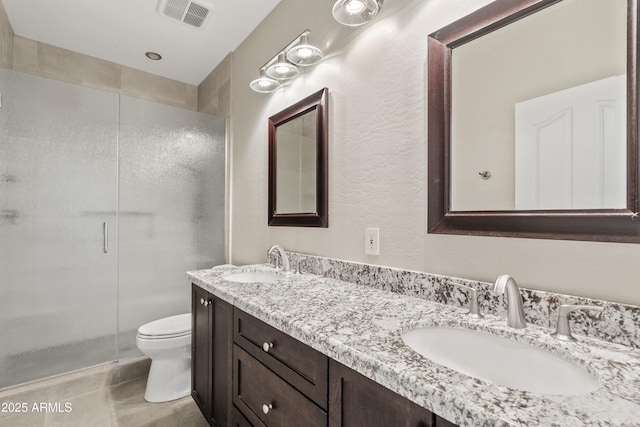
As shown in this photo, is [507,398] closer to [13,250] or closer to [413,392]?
[413,392]

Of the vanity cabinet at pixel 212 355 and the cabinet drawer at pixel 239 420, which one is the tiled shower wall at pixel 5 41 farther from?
the cabinet drawer at pixel 239 420

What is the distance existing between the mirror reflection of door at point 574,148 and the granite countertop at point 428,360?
14.5 inches

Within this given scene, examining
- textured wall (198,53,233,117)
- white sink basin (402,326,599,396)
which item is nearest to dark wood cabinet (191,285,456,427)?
white sink basin (402,326,599,396)

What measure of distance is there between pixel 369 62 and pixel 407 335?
1.19 m

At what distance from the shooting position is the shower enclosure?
195cm

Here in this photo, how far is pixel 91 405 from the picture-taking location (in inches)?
76.5

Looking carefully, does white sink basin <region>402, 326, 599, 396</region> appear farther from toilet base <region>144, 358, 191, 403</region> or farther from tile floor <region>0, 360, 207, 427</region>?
toilet base <region>144, 358, 191, 403</region>

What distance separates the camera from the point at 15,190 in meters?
1.94

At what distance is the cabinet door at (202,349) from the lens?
1604 millimetres

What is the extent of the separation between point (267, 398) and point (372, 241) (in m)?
0.74

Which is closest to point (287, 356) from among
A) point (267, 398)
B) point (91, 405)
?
point (267, 398)

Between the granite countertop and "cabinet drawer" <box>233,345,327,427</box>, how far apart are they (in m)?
0.20

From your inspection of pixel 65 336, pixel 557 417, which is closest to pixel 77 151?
pixel 65 336

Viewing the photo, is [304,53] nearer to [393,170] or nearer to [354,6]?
[354,6]
